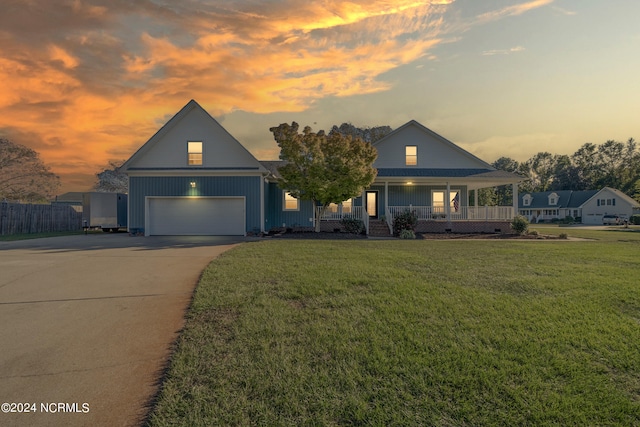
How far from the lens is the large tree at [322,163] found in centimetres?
1756

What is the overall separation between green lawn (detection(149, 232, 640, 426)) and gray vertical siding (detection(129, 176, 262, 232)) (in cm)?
1248

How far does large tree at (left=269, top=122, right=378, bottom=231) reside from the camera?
57.6ft

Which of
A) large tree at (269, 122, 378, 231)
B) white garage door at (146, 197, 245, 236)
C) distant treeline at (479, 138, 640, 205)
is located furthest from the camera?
distant treeline at (479, 138, 640, 205)

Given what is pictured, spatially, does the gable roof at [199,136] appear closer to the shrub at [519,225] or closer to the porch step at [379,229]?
the porch step at [379,229]

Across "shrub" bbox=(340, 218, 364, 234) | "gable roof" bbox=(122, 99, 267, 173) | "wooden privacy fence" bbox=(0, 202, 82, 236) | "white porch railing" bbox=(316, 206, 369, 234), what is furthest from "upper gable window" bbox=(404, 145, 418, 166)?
"wooden privacy fence" bbox=(0, 202, 82, 236)

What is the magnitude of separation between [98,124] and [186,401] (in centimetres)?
1979

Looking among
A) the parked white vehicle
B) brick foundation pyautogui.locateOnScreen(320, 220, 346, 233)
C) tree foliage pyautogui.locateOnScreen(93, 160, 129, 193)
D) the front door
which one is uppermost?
tree foliage pyautogui.locateOnScreen(93, 160, 129, 193)

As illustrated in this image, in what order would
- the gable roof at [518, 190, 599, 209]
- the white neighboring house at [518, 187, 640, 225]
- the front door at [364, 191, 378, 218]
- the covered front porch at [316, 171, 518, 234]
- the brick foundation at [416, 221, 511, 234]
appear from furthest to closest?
the gable roof at [518, 190, 599, 209] → the white neighboring house at [518, 187, 640, 225] → the front door at [364, 191, 378, 218] → the covered front porch at [316, 171, 518, 234] → the brick foundation at [416, 221, 511, 234]

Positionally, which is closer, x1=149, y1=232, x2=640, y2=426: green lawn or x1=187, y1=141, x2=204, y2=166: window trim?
x1=149, y1=232, x2=640, y2=426: green lawn

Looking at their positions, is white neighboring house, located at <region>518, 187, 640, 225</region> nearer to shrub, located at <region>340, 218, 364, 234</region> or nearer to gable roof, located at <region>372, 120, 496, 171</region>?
gable roof, located at <region>372, 120, 496, 171</region>

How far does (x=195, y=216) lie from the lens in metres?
20.3

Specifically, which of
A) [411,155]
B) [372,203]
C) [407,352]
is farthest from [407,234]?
[407,352]

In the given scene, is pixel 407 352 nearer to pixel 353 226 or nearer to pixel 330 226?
pixel 353 226

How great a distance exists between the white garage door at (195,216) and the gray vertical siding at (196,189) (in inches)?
16.8
